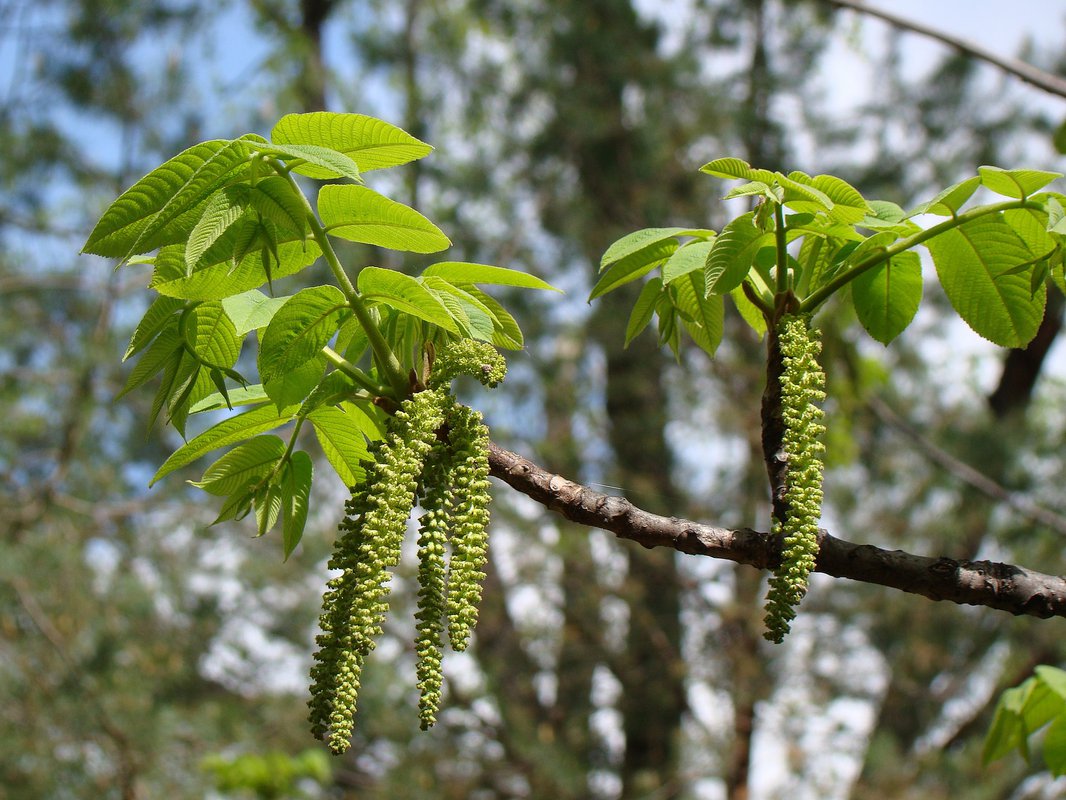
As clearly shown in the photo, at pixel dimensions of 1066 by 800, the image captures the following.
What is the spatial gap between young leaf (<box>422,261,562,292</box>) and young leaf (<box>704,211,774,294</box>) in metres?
0.22

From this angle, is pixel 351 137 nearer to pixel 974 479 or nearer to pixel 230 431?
pixel 230 431

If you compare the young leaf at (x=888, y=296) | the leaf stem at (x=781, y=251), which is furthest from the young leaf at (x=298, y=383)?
the young leaf at (x=888, y=296)

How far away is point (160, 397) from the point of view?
153 centimetres

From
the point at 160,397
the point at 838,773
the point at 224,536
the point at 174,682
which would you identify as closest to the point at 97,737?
the point at 174,682

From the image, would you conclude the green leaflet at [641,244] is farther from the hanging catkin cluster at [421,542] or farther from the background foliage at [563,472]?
the background foliage at [563,472]

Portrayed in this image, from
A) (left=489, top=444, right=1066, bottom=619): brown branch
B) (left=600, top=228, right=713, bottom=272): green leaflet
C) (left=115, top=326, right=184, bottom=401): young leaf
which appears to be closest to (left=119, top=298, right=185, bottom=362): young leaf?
(left=115, top=326, right=184, bottom=401): young leaf

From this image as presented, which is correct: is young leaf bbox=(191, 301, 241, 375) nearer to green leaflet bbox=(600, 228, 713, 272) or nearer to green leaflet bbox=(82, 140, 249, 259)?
green leaflet bbox=(82, 140, 249, 259)

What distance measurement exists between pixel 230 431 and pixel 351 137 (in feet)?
1.71

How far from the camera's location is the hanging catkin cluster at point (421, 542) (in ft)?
4.04

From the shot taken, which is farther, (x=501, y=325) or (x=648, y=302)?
(x=648, y=302)

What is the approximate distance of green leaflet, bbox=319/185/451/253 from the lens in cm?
138

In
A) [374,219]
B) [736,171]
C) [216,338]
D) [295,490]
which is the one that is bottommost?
[295,490]

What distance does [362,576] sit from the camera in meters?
1.26

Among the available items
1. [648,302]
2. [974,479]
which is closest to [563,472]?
[974,479]
